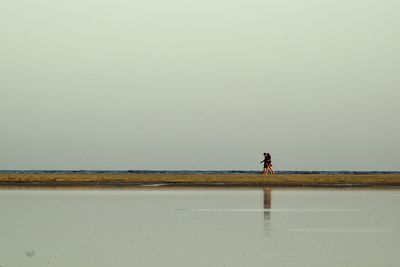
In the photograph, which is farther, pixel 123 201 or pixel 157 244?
pixel 123 201

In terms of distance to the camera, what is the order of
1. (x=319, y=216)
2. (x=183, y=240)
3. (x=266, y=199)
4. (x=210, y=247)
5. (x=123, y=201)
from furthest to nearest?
(x=266, y=199) → (x=123, y=201) → (x=319, y=216) → (x=183, y=240) → (x=210, y=247)

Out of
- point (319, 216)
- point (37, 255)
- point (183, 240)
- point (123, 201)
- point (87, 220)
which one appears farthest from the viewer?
point (123, 201)

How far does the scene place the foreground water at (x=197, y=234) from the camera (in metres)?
13.9

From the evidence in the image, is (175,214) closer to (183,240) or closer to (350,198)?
(183,240)

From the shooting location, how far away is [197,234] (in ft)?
58.9

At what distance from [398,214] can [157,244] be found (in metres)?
10.1

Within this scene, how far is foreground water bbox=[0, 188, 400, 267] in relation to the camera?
13927mm

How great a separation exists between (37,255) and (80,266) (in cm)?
161

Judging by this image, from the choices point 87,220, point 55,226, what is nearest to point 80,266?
point 55,226

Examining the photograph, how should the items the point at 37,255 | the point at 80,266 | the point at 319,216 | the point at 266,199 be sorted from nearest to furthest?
the point at 80,266
the point at 37,255
the point at 319,216
the point at 266,199

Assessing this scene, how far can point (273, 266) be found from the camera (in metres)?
13.1

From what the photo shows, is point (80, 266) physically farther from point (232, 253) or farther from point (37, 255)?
point (232, 253)

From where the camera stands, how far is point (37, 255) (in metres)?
14.2

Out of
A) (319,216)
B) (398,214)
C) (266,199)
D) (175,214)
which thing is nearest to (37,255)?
(175,214)
